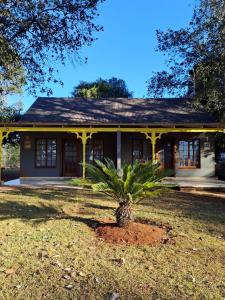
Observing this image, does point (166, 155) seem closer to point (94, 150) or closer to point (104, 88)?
point (94, 150)

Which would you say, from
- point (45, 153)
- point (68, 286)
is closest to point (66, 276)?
point (68, 286)

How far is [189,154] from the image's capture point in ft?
79.7

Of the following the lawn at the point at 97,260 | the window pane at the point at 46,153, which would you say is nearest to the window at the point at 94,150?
the window pane at the point at 46,153

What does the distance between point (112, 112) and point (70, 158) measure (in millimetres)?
3554

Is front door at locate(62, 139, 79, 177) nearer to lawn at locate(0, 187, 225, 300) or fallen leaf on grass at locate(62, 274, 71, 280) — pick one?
lawn at locate(0, 187, 225, 300)

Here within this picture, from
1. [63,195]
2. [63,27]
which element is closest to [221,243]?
[63,195]

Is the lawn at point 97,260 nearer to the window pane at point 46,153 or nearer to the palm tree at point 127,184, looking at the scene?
the palm tree at point 127,184

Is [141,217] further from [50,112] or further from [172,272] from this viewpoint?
[50,112]

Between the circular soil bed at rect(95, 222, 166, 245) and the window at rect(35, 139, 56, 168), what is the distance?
15.5 m

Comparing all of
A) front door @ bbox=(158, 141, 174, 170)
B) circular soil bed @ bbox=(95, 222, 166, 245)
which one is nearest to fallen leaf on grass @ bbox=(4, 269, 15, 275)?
circular soil bed @ bbox=(95, 222, 166, 245)

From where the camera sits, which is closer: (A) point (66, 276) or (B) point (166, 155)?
(A) point (66, 276)

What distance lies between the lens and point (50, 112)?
77.8 ft

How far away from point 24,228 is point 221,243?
3.94m

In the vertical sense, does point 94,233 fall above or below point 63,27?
below
